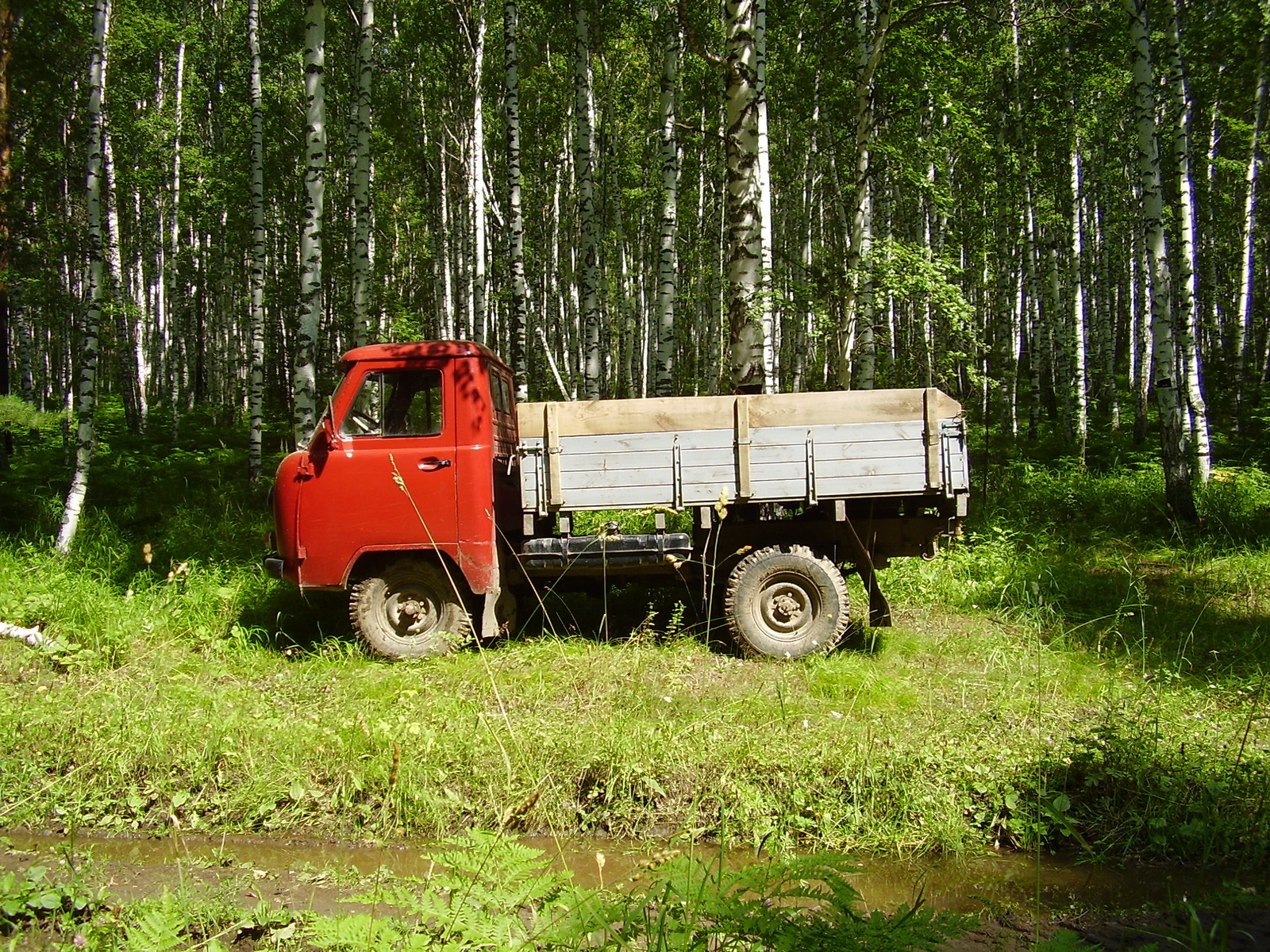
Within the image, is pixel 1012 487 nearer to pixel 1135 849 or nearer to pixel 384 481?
Result: pixel 1135 849

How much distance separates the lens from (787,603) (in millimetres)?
5914

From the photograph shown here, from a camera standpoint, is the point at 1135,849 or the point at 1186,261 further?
the point at 1186,261

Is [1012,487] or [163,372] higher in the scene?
[163,372]

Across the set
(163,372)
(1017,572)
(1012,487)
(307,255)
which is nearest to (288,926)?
(1017,572)

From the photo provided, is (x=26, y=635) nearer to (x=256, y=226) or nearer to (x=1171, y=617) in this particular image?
(x=256, y=226)

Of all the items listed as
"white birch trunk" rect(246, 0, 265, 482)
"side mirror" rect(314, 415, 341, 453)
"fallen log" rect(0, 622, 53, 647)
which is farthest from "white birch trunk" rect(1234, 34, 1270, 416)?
"fallen log" rect(0, 622, 53, 647)

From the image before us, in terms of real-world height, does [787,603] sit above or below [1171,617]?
above

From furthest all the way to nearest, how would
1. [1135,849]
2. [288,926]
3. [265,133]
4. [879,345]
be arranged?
1. [265,133]
2. [879,345]
3. [1135,849]
4. [288,926]

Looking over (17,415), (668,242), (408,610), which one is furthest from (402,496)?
(668,242)

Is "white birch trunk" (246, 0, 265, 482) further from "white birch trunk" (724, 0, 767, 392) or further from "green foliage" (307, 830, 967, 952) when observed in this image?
"green foliage" (307, 830, 967, 952)

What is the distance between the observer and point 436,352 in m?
6.06

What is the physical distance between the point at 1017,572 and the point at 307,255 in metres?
8.57

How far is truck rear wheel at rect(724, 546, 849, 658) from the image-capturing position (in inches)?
228

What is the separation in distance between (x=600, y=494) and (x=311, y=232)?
5850mm
